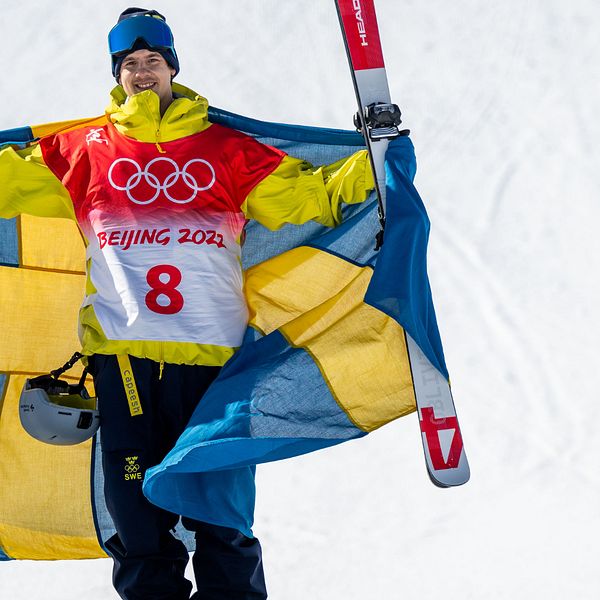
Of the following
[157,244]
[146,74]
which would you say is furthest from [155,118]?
[157,244]

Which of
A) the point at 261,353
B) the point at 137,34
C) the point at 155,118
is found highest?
the point at 137,34

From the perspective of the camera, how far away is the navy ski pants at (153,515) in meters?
3.68

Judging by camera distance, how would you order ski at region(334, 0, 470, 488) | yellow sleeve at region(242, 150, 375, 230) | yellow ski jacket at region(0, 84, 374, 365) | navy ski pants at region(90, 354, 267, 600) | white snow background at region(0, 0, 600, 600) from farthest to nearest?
1. white snow background at region(0, 0, 600, 600)
2. yellow sleeve at region(242, 150, 375, 230)
3. yellow ski jacket at region(0, 84, 374, 365)
4. navy ski pants at region(90, 354, 267, 600)
5. ski at region(334, 0, 470, 488)

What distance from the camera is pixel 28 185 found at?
3.96 m

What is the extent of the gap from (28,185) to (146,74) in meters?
0.45

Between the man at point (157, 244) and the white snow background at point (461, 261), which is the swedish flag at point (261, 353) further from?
the white snow background at point (461, 261)

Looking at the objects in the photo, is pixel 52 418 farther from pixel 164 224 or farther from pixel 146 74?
pixel 146 74

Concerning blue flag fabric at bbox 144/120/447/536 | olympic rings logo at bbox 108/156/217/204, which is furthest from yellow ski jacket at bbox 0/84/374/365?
blue flag fabric at bbox 144/120/447/536

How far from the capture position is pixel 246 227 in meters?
4.14

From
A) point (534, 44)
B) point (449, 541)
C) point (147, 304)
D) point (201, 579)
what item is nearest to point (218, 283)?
point (147, 304)

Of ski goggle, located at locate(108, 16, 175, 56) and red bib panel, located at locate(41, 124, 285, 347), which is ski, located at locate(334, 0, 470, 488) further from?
ski goggle, located at locate(108, 16, 175, 56)

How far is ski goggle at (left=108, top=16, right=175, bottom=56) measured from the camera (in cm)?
397

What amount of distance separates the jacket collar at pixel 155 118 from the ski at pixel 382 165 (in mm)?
473

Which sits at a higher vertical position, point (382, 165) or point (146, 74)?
point (146, 74)
